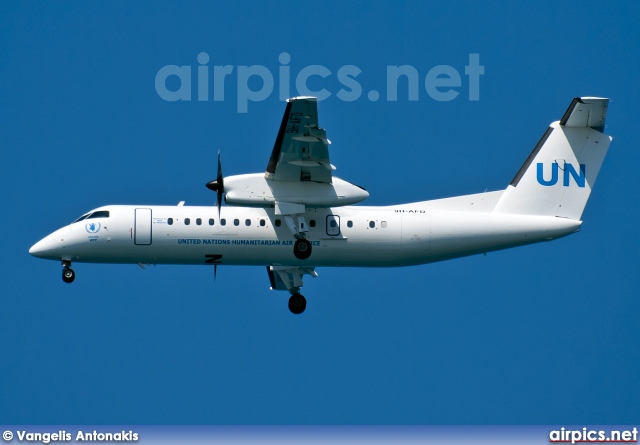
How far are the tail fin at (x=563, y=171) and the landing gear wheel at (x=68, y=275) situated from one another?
9.27m

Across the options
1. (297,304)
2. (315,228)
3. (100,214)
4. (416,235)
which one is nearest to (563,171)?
(416,235)

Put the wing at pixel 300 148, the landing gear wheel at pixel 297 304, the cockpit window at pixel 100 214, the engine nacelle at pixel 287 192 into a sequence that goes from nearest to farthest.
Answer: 1. the wing at pixel 300 148
2. the engine nacelle at pixel 287 192
3. the cockpit window at pixel 100 214
4. the landing gear wheel at pixel 297 304

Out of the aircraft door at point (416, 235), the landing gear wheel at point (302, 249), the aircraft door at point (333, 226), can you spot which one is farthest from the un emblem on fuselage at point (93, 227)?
the aircraft door at point (416, 235)

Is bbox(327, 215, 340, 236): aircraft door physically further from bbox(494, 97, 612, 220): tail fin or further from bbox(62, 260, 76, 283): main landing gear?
bbox(62, 260, 76, 283): main landing gear

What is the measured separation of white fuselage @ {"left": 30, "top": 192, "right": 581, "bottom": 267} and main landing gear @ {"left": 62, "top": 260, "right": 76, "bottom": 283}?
2.08 ft

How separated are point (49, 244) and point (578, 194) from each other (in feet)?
37.4

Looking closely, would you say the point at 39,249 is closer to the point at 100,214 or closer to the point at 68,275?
the point at 68,275

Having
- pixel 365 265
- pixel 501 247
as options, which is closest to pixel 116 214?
pixel 365 265

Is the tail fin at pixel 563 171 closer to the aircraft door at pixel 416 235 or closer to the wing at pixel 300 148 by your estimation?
the aircraft door at pixel 416 235

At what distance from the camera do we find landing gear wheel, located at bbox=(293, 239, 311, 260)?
33.4 metres

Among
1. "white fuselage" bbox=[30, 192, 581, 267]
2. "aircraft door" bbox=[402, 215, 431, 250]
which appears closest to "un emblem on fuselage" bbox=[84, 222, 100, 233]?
"white fuselage" bbox=[30, 192, 581, 267]

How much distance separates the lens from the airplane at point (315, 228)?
3344 centimetres

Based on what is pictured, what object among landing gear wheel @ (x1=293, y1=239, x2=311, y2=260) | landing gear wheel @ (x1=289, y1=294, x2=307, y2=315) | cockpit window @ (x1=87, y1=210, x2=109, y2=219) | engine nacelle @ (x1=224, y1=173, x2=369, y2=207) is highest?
engine nacelle @ (x1=224, y1=173, x2=369, y2=207)

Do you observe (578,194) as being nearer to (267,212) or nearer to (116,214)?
(267,212)
